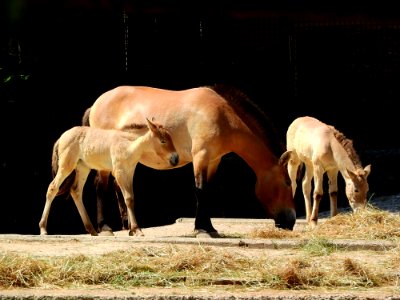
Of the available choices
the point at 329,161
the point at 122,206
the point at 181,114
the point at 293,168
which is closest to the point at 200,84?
the point at 293,168

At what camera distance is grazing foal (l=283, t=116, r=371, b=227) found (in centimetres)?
941

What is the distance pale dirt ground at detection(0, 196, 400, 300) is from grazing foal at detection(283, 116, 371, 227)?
1.70 feet

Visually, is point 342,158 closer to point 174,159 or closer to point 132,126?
point 174,159

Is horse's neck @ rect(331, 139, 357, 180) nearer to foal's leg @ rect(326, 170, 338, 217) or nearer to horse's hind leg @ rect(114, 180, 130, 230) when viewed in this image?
foal's leg @ rect(326, 170, 338, 217)

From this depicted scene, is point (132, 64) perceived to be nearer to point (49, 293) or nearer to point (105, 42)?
point (105, 42)

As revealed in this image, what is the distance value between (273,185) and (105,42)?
5.14m

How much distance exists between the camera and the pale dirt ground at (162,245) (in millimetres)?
4695

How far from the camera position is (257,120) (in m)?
8.85

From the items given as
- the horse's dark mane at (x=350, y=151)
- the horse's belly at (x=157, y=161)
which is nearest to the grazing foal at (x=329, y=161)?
the horse's dark mane at (x=350, y=151)

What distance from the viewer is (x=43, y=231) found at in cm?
835

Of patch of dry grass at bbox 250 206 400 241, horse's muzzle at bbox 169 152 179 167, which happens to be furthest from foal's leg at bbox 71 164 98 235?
patch of dry grass at bbox 250 206 400 241

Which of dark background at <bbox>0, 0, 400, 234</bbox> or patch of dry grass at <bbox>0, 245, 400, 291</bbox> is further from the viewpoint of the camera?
dark background at <bbox>0, 0, 400, 234</bbox>

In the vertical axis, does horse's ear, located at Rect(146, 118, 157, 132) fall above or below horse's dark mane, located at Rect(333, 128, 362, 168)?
above

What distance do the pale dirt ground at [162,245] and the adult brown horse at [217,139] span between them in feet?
1.97
